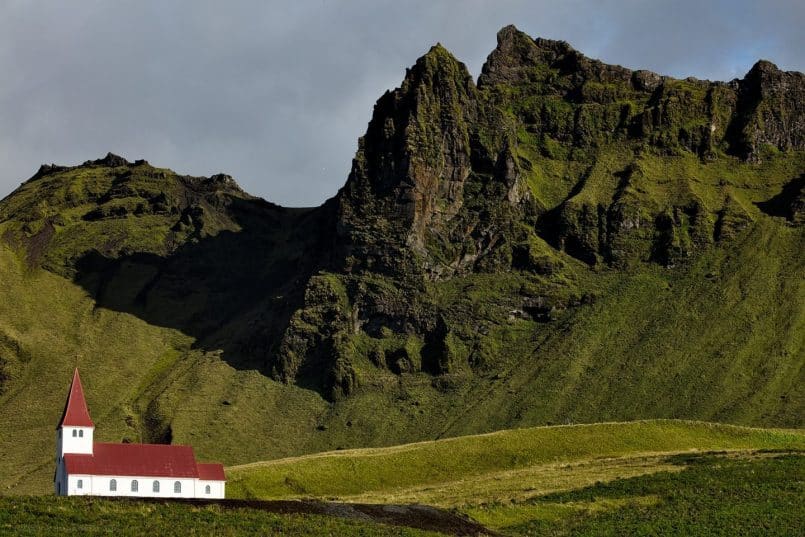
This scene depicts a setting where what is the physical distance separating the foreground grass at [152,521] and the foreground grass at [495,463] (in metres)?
40.9

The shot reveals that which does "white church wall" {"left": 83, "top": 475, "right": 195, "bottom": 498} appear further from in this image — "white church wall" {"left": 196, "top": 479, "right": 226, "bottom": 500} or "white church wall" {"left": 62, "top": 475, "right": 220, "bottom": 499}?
"white church wall" {"left": 196, "top": 479, "right": 226, "bottom": 500}

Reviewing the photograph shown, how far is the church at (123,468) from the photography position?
118875mm

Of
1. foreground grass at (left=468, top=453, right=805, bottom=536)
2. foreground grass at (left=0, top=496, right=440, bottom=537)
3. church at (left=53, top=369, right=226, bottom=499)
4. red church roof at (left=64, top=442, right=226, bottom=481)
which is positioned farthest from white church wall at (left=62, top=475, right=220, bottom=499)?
foreground grass at (left=0, top=496, right=440, bottom=537)

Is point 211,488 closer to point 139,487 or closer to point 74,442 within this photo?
point 139,487

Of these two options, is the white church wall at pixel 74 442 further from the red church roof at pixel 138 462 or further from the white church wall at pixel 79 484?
the white church wall at pixel 79 484

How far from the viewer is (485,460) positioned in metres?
147

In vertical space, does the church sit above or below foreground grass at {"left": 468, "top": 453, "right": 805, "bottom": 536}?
above

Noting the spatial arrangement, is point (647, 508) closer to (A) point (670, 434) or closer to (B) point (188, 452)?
(B) point (188, 452)

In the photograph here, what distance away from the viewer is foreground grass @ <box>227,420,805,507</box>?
12712 cm

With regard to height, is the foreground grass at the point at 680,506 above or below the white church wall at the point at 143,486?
below

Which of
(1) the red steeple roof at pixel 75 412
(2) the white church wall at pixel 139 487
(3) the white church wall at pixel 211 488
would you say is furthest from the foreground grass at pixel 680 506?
(1) the red steeple roof at pixel 75 412

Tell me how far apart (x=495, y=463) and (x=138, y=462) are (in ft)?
136

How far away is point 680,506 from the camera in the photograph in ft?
322

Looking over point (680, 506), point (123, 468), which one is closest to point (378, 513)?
point (680, 506)
